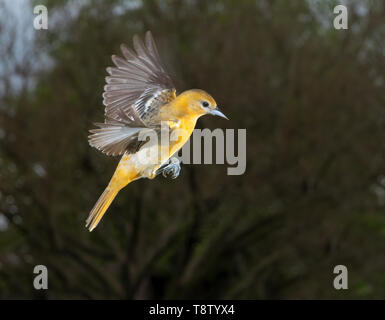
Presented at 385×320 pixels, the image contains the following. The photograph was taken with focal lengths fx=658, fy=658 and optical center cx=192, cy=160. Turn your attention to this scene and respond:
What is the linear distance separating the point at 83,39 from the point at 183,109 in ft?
36.8

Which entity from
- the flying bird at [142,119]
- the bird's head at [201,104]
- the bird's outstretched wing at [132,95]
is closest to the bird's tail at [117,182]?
the flying bird at [142,119]

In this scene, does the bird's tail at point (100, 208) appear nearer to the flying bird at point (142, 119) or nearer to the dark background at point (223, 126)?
the flying bird at point (142, 119)

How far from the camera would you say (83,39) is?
12.6 m

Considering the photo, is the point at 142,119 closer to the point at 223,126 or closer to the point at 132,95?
the point at 132,95

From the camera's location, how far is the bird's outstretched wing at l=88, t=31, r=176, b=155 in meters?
1.56

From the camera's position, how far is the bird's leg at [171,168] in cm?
181

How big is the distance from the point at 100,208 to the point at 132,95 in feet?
2.01

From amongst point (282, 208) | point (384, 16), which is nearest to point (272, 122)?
point (282, 208)

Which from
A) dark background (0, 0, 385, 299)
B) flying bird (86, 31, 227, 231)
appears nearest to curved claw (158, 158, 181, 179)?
flying bird (86, 31, 227, 231)

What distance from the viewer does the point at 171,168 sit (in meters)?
1.89

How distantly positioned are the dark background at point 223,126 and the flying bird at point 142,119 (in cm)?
856

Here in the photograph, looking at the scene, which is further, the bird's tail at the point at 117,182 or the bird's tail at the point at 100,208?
the bird's tail at the point at 117,182

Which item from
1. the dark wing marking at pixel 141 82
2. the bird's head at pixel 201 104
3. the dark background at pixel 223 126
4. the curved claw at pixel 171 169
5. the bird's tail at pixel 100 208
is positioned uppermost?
the dark background at pixel 223 126

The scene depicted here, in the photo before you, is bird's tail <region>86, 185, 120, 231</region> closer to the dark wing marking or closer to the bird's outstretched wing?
the bird's outstretched wing
